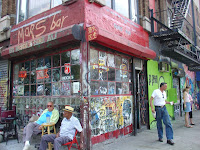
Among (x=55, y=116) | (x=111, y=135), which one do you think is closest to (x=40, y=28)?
(x=55, y=116)

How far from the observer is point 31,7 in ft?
24.3

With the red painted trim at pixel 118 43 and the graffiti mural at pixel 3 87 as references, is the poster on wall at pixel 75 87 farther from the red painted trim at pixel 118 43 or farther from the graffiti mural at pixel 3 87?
the graffiti mural at pixel 3 87

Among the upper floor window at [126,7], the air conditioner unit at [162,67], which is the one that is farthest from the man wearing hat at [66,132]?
the air conditioner unit at [162,67]

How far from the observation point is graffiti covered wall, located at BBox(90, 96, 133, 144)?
516 centimetres

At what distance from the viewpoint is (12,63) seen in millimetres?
7977

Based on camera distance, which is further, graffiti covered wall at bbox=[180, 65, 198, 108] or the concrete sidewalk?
graffiti covered wall at bbox=[180, 65, 198, 108]

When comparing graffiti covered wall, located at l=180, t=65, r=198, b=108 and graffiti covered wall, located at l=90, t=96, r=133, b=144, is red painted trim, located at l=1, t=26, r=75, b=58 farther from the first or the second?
graffiti covered wall, located at l=180, t=65, r=198, b=108

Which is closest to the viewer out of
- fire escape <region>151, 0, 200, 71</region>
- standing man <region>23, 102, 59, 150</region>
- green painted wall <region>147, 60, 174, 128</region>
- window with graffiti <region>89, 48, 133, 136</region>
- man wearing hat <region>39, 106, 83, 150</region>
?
man wearing hat <region>39, 106, 83, 150</region>

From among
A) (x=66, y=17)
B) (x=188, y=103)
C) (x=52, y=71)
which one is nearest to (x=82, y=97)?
(x=52, y=71)

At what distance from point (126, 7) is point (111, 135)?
5244mm

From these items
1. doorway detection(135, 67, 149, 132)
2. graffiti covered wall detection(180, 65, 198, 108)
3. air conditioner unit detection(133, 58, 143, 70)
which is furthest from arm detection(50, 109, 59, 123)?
graffiti covered wall detection(180, 65, 198, 108)

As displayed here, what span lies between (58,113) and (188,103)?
6.06m

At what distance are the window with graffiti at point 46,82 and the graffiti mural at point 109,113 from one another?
1.95ft

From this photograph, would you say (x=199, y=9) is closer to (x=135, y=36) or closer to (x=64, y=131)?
(x=135, y=36)
